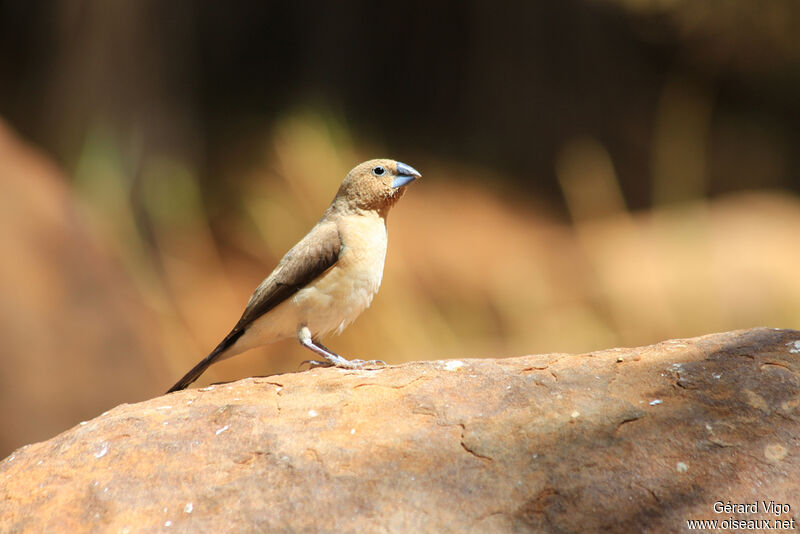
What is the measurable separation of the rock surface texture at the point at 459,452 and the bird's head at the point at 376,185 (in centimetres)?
129

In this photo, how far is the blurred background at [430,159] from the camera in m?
6.80

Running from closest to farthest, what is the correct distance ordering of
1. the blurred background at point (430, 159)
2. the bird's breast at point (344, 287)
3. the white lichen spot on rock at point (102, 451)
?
1. the white lichen spot on rock at point (102, 451)
2. the bird's breast at point (344, 287)
3. the blurred background at point (430, 159)

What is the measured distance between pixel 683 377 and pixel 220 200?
586 centimetres

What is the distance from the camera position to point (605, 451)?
7.88 feet

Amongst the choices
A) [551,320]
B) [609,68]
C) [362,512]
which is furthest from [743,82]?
[362,512]

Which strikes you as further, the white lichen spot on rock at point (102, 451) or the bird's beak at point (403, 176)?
the bird's beak at point (403, 176)

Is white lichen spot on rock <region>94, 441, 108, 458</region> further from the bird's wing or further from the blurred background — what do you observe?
the blurred background

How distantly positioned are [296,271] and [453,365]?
1.07 meters

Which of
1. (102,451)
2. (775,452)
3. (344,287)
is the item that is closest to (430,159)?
(344,287)

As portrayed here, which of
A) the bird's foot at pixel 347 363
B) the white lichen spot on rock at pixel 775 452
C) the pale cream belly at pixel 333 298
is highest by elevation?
the pale cream belly at pixel 333 298

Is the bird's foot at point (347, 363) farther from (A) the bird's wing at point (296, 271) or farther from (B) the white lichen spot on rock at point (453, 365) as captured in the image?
(B) the white lichen spot on rock at point (453, 365)

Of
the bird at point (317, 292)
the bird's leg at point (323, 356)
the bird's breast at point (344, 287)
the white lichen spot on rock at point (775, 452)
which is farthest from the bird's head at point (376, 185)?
the white lichen spot on rock at point (775, 452)

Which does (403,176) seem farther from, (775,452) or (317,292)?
(775,452)

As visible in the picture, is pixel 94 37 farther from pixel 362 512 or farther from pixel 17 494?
pixel 362 512
